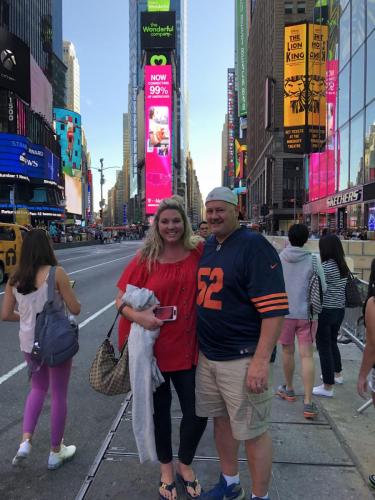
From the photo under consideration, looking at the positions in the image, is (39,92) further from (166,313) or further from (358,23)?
(166,313)

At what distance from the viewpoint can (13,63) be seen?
2261 inches

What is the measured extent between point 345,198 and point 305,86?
70.8 ft

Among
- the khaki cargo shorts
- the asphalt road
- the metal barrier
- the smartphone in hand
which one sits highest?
the smartphone in hand

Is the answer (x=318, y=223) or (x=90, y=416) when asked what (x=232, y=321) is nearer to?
(x=90, y=416)

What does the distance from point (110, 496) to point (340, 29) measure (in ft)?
114

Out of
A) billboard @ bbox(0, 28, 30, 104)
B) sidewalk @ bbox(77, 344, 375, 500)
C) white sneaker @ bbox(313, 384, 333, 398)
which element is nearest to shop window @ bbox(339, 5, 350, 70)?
white sneaker @ bbox(313, 384, 333, 398)

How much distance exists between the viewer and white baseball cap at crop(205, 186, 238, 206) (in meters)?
2.65

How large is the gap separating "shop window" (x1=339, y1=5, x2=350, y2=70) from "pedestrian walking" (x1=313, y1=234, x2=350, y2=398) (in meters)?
29.0

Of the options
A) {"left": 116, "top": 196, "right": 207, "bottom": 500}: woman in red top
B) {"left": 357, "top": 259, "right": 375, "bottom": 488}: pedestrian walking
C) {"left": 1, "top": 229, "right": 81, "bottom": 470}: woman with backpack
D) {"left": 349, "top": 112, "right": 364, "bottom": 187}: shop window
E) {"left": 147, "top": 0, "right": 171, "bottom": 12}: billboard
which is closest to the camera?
{"left": 357, "top": 259, "right": 375, "bottom": 488}: pedestrian walking

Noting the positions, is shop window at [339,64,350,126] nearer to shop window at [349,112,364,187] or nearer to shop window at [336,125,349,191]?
shop window at [336,125,349,191]

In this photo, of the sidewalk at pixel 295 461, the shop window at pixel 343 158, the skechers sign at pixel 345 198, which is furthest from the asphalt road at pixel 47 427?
the shop window at pixel 343 158

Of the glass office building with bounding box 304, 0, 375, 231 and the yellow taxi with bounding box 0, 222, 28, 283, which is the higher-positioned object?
the glass office building with bounding box 304, 0, 375, 231

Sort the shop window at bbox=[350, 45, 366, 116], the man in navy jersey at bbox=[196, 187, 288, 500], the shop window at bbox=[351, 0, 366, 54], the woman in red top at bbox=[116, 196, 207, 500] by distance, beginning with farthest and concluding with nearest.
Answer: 1. the shop window at bbox=[350, 45, 366, 116]
2. the shop window at bbox=[351, 0, 366, 54]
3. the woman in red top at bbox=[116, 196, 207, 500]
4. the man in navy jersey at bbox=[196, 187, 288, 500]

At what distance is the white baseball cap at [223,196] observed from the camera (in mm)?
2654
